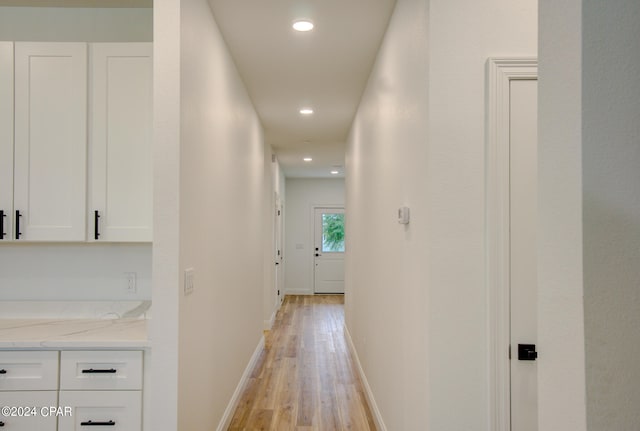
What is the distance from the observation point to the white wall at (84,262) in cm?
248

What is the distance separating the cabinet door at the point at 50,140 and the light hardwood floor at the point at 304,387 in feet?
6.23

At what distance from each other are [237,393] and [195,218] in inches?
76.3

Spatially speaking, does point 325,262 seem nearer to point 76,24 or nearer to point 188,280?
point 76,24

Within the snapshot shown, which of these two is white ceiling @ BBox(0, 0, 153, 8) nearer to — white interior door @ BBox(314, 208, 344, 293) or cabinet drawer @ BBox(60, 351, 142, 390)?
cabinet drawer @ BBox(60, 351, 142, 390)

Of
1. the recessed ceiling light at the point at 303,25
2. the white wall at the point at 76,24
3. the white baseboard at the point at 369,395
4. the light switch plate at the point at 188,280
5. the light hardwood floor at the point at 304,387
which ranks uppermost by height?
the recessed ceiling light at the point at 303,25

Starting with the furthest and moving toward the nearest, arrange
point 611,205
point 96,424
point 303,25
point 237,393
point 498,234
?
1. point 237,393
2. point 303,25
3. point 96,424
4. point 498,234
5. point 611,205

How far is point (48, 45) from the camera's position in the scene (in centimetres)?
225

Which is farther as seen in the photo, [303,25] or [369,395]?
[369,395]

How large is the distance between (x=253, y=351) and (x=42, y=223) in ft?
9.11

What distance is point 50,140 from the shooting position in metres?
2.23

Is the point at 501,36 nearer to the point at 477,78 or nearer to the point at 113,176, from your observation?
the point at 477,78

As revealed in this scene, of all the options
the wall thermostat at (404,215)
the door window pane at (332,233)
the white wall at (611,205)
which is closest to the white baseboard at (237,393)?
the wall thermostat at (404,215)

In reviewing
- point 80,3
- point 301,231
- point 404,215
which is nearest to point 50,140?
point 80,3

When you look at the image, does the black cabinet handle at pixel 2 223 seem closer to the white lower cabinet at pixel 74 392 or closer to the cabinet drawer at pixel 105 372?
the white lower cabinet at pixel 74 392
